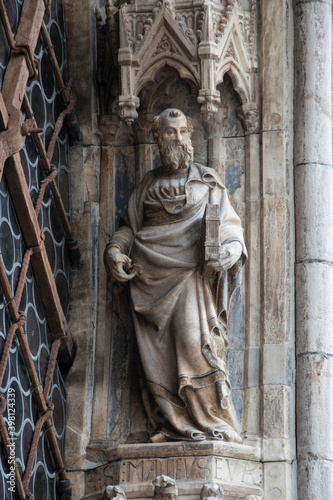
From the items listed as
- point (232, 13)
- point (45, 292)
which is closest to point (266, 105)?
point (232, 13)

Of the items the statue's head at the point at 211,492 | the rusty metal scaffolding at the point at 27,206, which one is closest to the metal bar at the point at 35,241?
the rusty metal scaffolding at the point at 27,206

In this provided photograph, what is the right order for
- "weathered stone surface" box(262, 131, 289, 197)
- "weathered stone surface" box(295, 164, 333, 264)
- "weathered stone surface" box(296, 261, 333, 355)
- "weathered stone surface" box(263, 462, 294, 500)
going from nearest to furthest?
"weathered stone surface" box(263, 462, 294, 500) → "weathered stone surface" box(296, 261, 333, 355) → "weathered stone surface" box(295, 164, 333, 264) → "weathered stone surface" box(262, 131, 289, 197)

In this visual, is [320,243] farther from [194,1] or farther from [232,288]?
[194,1]

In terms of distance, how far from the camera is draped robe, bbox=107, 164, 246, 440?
857cm

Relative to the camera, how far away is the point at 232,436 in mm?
8523

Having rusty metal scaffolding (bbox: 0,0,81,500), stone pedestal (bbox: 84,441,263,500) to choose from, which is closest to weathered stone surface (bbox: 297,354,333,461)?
stone pedestal (bbox: 84,441,263,500)

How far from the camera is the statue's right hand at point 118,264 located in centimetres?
881

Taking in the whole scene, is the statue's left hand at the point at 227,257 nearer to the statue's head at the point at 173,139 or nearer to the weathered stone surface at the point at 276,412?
the statue's head at the point at 173,139

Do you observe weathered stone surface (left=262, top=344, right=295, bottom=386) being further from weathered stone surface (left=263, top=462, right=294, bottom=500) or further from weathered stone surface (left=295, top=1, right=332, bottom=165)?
weathered stone surface (left=295, top=1, right=332, bottom=165)

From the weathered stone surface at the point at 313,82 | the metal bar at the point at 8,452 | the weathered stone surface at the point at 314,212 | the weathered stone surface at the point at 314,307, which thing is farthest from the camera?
the weathered stone surface at the point at 313,82

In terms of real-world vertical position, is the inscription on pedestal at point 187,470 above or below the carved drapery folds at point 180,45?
below

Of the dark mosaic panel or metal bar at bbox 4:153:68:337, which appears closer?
the dark mosaic panel

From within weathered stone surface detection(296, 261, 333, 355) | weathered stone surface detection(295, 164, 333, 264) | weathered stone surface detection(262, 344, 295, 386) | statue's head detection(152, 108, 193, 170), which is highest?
statue's head detection(152, 108, 193, 170)

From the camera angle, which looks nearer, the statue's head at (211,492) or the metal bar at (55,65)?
the statue's head at (211,492)
